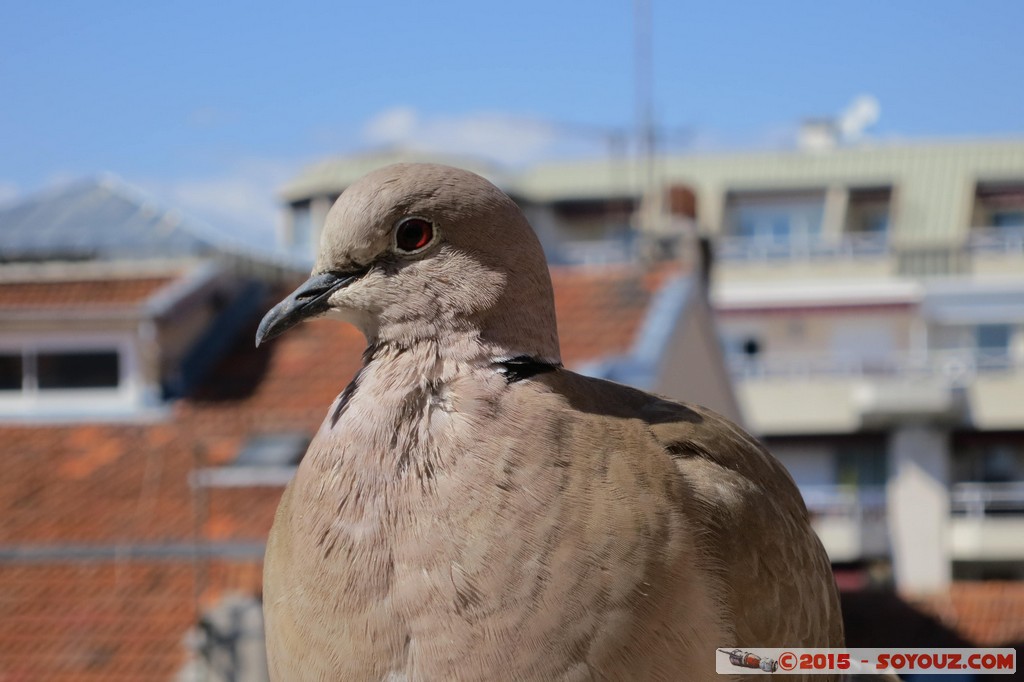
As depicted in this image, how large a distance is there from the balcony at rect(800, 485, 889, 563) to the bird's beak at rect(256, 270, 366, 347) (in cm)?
1889

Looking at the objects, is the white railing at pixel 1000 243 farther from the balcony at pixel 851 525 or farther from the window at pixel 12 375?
the window at pixel 12 375

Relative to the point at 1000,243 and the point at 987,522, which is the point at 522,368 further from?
the point at 1000,243

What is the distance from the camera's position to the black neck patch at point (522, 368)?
1.69 meters

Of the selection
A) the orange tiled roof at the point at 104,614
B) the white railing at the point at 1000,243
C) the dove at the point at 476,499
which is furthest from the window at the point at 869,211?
the dove at the point at 476,499

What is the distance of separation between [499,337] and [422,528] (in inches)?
12.3

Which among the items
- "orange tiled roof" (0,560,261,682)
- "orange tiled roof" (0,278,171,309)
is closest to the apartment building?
"orange tiled roof" (0,278,171,309)

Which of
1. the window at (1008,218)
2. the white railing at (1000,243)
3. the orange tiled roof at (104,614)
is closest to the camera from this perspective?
the orange tiled roof at (104,614)

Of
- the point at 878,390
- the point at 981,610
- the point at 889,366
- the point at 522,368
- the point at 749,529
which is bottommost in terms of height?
the point at 981,610

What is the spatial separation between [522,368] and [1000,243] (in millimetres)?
23282

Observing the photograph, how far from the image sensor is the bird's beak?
1.72 m

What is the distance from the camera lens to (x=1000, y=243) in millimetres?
22766

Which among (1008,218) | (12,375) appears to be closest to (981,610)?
(12,375)

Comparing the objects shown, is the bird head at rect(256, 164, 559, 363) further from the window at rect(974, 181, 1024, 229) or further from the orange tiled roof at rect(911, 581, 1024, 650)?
the window at rect(974, 181, 1024, 229)

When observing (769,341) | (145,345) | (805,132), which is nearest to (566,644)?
(145,345)
